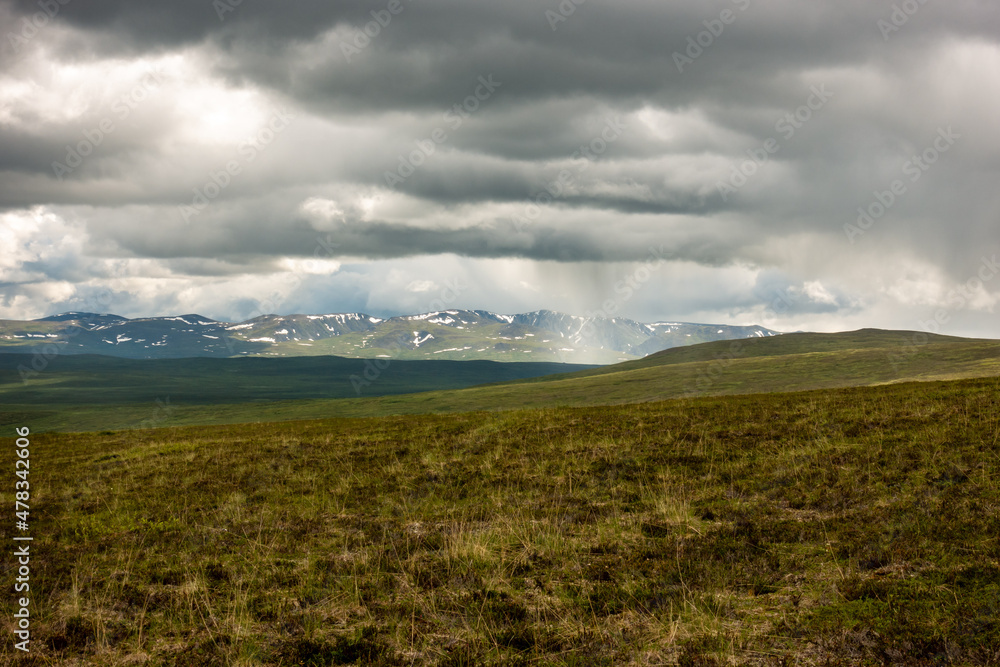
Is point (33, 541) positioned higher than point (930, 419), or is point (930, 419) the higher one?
point (930, 419)

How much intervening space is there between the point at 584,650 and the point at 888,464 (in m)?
12.8

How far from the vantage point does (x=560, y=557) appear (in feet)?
40.1

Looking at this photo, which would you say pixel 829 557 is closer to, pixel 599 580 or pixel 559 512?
pixel 599 580

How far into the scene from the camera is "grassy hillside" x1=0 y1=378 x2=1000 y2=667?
28.7 ft

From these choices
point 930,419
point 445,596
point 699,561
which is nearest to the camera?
point 445,596

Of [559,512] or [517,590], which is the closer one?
[517,590]

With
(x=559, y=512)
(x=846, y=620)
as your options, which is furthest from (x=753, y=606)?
(x=559, y=512)

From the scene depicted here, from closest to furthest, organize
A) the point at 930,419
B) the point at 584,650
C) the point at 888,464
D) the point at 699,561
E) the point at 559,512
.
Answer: the point at 584,650 → the point at 699,561 → the point at 559,512 → the point at 888,464 → the point at 930,419

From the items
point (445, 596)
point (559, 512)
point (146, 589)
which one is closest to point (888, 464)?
point (559, 512)

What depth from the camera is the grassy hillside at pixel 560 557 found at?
8.74 metres

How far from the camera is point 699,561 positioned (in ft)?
37.8

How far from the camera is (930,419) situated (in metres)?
22.6

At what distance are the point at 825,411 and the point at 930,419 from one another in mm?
5247

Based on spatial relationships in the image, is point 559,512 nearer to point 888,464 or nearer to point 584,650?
point 584,650
